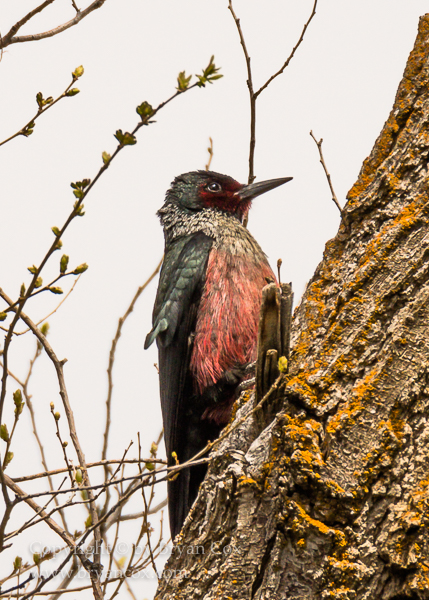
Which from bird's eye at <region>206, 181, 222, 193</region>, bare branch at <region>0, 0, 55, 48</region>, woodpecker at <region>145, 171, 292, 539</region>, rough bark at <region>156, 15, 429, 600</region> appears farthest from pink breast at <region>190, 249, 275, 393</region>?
bare branch at <region>0, 0, 55, 48</region>

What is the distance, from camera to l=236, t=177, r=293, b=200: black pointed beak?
4816 mm

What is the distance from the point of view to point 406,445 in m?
1.87


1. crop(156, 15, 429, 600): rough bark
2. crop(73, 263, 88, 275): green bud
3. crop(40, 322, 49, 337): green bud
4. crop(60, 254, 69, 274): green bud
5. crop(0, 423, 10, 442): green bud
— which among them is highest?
crop(40, 322, 49, 337): green bud

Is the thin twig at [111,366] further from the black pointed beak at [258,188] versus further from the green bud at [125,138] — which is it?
the green bud at [125,138]

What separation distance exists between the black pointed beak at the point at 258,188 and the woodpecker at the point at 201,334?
0.44 metres

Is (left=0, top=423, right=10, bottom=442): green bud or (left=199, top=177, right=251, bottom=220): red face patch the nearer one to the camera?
(left=0, top=423, right=10, bottom=442): green bud

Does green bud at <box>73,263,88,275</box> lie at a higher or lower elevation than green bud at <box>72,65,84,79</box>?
lower

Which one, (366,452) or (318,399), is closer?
(366,452)

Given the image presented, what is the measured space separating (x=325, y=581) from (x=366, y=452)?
38 centimetres

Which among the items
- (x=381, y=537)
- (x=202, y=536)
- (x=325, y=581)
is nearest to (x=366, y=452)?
(x=381, y=537)

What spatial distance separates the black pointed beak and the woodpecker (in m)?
0.44

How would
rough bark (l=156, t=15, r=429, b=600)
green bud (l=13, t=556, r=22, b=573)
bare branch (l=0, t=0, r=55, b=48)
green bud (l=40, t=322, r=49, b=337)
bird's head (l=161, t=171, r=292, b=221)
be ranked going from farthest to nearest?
bird's head (l=161, t=171, r=292, b=221)
green bud (l=40, t=322, r=49, b=337)
green bud (l=13, t=556, r=22, b=573)
bare branch (l=0, t=0, r=55, b=48)
rough bark (l=156, t=15, r=429, b=600)

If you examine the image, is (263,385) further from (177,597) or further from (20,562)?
(20,562)

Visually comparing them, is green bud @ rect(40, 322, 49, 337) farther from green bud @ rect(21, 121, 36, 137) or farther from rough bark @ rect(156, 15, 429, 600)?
→ rough bark @ rect(156, 15, 429, 600)
